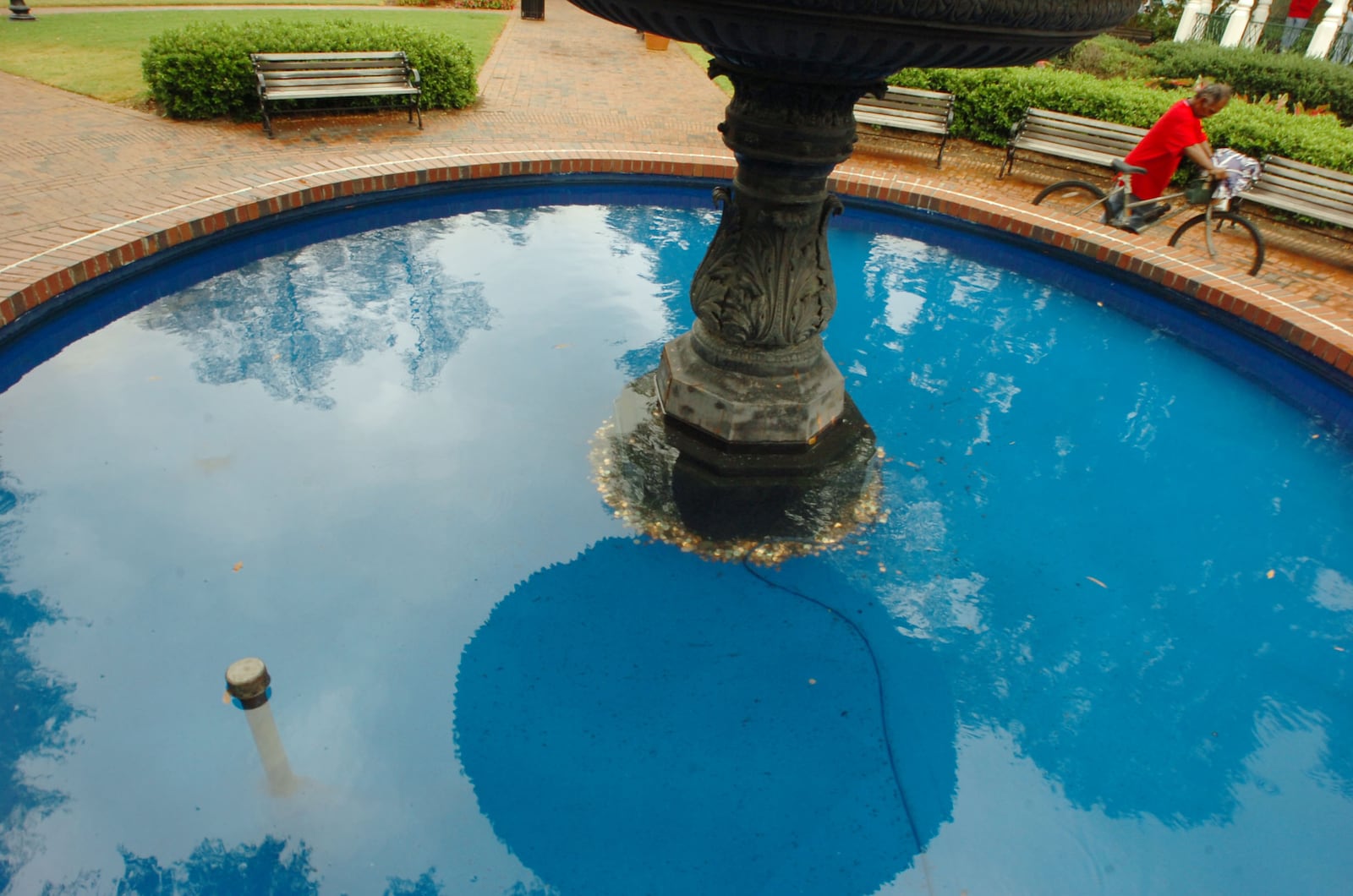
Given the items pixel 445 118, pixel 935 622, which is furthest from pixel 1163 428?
pixel 445 118

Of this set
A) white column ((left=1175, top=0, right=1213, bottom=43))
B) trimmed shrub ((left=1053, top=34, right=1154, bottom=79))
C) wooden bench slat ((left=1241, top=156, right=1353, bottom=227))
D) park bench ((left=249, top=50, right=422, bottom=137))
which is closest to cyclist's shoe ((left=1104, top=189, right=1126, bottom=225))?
wooden bench slat ((left=1241, top=156, right=1353, bottom=227))

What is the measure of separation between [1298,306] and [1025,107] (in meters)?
4.82

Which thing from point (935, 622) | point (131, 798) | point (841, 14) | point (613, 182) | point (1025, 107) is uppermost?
point (841, 14)

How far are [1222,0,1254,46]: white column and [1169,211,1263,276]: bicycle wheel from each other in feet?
59.6

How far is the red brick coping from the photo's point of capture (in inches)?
216

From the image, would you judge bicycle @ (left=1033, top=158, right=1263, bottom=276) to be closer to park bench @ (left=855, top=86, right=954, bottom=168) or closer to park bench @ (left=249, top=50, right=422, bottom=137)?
park bench @ (left=855, top=86, right=954, bottom=168)

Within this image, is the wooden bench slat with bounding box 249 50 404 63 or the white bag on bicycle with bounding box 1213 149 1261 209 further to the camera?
the wooden bench slat with bounding box 249 50 404 63

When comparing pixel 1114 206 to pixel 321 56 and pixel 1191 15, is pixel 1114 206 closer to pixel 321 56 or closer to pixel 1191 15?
pixel 321 56

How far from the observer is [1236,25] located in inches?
853

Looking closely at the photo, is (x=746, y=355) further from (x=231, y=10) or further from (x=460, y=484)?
(x=231, y=10)

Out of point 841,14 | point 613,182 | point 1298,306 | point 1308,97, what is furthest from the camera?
point 1308,97

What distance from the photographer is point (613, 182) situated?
8.31 meters

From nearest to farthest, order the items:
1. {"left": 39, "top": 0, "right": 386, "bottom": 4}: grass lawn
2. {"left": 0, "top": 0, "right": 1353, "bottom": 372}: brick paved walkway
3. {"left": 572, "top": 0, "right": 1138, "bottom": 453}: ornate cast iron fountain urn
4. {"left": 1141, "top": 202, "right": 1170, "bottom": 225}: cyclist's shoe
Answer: {"left": 572, "top": 0, "right": 1138, "bottom": 453}: ornate cast iron fountain urn, {"left": 0, "top": 0, "right": 1353, "bottom": 372}: brick paved walkway, {"left": 1141, "top": 202, "right": 1170, "bottom": 225}: cyclist's shoe, {"left": 39, "top": 0, "right": 386, "bottom": 4}: grass lawn

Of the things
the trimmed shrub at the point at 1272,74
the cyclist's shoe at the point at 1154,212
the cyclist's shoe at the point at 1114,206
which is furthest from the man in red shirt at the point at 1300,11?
the cyclist's shoe at the point at 1114,206
